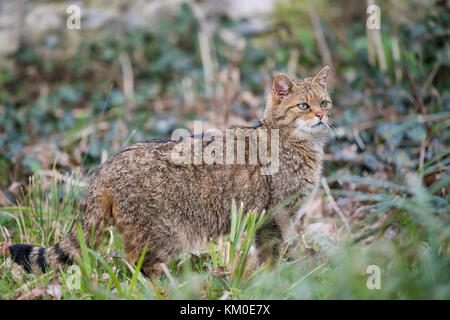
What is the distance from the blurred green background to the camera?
475 cm

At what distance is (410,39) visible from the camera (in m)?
6.29

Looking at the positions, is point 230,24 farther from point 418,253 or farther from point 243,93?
point 418,253

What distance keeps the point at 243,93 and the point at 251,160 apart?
2.70 m

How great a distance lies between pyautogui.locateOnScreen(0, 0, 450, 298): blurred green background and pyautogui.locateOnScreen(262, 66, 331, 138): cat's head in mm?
679

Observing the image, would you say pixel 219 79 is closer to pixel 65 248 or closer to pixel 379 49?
pixel 379 49

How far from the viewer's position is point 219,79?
6398 mm

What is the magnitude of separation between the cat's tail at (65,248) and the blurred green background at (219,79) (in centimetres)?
88

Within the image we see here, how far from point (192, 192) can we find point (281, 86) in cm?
115

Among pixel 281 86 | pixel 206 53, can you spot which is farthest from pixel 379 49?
pixel 281 86

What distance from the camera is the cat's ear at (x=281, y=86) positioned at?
3.71 m

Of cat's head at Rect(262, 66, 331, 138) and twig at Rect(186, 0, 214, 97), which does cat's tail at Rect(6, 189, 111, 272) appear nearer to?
cat's head at Rect(262, 66, 331, 138)

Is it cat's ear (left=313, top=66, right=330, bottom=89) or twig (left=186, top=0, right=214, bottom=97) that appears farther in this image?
twig (left=186, top=0, right=214, bottom=97)

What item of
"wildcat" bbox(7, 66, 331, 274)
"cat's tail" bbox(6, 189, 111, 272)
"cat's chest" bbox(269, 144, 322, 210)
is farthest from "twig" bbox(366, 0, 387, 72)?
"cat's tail" bbox(6, 189, 111, 272)
